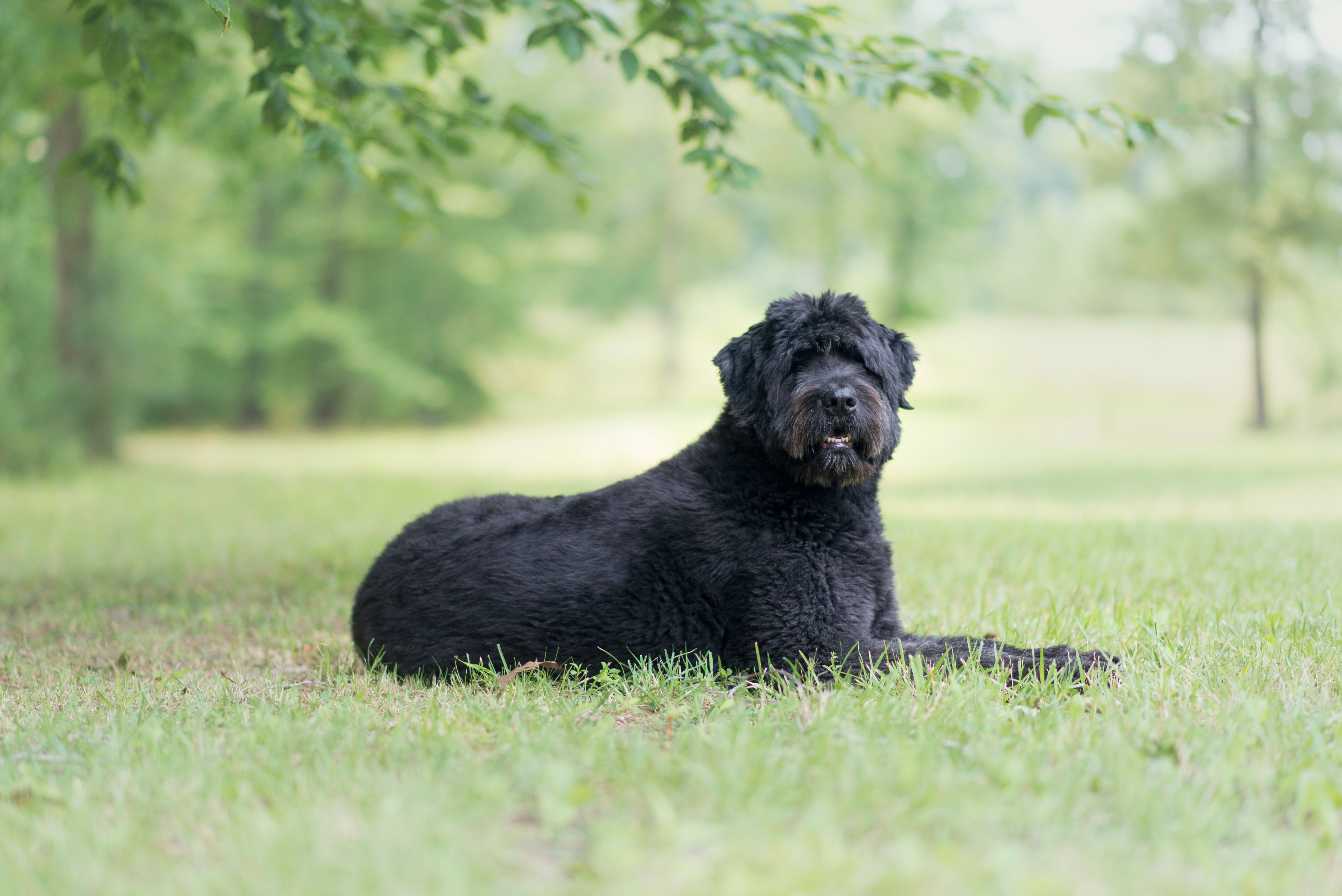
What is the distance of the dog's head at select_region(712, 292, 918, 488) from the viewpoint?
3.78m

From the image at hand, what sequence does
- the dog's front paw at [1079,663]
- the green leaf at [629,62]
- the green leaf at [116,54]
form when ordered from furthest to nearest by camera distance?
1. the green leaf at [629,62]
2. the green leaf at [116,54]
3. the dog's front paw at [1079,663]

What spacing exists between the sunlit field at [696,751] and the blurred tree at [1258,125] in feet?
58.2

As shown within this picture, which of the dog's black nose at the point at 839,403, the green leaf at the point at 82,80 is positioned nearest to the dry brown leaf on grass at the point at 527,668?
the dog's black nose at the point at 839,403

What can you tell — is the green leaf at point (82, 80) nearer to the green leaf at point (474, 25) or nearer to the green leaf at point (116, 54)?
the green leaf at point (116, 54)

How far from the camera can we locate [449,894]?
2.06m

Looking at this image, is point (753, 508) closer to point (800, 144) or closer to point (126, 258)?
point (126, 258)

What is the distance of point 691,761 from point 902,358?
6.79ft

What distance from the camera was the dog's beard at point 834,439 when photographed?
3760 mm

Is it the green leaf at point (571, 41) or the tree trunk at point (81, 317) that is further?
the tree trunk at point (81, 317)

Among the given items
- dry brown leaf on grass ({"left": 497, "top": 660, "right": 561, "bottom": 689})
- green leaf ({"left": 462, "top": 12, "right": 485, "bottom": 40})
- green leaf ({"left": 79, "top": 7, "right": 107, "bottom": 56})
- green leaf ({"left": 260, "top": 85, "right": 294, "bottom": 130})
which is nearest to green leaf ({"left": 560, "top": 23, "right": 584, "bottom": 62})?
green leaf ({"left": 462, "top": 12, "right": 485, "bottom": 40})

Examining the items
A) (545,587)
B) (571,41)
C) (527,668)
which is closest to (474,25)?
(571,41)

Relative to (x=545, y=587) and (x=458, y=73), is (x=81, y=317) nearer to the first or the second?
(x=458, y=73)

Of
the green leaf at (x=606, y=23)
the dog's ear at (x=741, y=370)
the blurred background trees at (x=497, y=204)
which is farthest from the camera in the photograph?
the blurred background trees at (x=497, y=204)

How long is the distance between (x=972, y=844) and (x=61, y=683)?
11.8 ft
